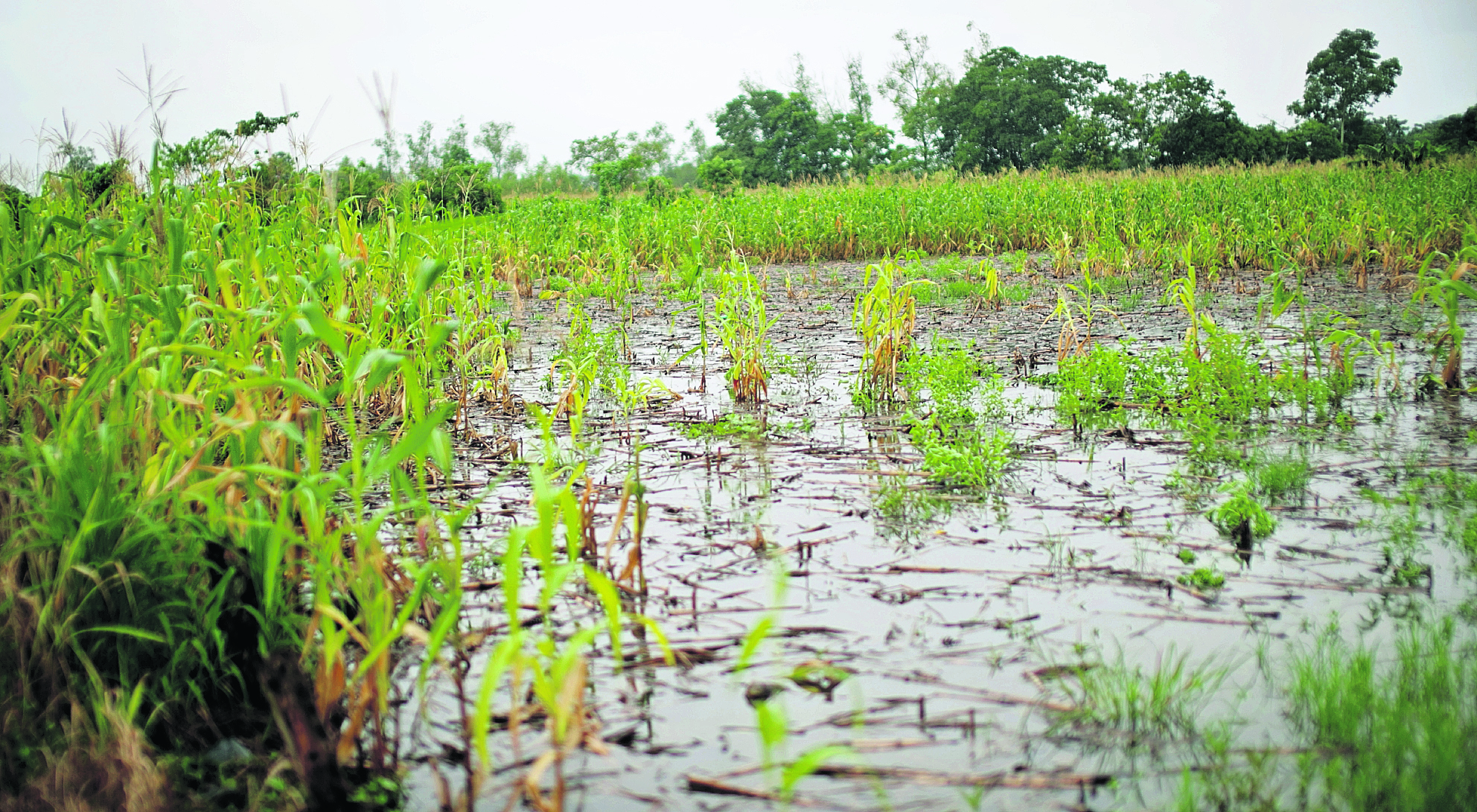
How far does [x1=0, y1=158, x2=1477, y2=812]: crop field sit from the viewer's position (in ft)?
4.83

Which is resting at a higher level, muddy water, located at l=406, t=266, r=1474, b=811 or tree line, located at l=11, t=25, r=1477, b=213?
tree line, located at l=11, t=25, r=1477, b=213

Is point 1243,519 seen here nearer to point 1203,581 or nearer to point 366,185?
point 1203,581

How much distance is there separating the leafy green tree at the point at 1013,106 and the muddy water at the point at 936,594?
143 feet

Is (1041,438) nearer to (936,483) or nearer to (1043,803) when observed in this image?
(936,483)

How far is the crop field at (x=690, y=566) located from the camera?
1.47m

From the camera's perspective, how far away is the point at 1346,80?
42.8 metres

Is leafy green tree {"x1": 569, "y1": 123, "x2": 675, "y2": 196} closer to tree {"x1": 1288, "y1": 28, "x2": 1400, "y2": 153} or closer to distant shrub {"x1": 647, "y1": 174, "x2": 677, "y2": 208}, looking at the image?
distant shrub {"x1": 647, "y1": 174, "x2": 677, "y2": 208}

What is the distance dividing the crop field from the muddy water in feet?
0.04

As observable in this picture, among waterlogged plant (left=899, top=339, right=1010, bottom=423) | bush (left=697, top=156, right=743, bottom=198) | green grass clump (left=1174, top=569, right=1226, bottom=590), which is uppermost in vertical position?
bush (left=697, top=156, right=743, bottom=198)

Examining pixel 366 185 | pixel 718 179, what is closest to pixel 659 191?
pixel 718 179

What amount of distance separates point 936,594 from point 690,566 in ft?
2.31

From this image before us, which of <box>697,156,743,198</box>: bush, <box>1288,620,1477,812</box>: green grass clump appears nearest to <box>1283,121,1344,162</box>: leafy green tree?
<box>697,156,743,198</box>: bush

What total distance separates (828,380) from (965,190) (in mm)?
12710

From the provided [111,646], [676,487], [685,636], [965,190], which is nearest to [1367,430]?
[676,487]
